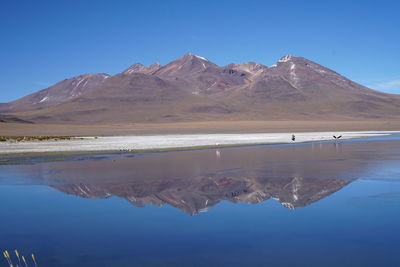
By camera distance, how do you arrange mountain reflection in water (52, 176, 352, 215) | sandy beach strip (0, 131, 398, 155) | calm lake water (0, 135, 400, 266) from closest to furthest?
calm lake water (0, 135, 400, 266) → mountain reflection in water (52, 176, 352, 215) → sandy beach strip (0, 131, 398, 155)

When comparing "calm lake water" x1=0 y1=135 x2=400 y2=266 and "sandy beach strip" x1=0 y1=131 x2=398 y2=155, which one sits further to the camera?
"sandy beach strip" x1=0 y1=131 x2=398 y2=155

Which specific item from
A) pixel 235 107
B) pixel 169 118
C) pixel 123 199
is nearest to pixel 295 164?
pixel 123 199

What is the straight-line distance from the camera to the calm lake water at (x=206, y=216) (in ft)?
29.1

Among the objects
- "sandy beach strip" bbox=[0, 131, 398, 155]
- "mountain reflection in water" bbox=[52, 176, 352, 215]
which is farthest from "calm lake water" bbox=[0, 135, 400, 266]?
"sandy beach strip" bbox=[0, 131, 398, 155]

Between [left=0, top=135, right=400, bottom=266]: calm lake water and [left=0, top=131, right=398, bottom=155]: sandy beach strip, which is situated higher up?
[left=0, top=131, right=398, bottom=155]: sandy beach strip

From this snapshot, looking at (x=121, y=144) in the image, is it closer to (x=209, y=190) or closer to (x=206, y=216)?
(x=209, y=190)

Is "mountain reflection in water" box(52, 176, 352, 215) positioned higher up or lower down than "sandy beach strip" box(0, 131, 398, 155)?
lower down

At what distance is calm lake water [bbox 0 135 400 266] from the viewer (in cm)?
888

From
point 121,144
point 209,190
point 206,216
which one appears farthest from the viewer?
point 121,144

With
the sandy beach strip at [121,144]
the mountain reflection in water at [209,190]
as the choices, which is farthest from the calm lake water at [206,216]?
the sandy beach strip at [121,144]

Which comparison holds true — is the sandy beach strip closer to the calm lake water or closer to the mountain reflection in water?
the calm lake water

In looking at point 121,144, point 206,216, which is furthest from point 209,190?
point 121,144

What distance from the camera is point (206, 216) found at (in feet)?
39.7

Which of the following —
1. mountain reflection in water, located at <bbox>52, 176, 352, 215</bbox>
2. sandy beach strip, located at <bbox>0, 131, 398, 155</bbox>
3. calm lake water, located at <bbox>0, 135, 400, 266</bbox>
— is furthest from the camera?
sandy beach strip, located at <bbox>0, 131, 398, 155</bbox>
